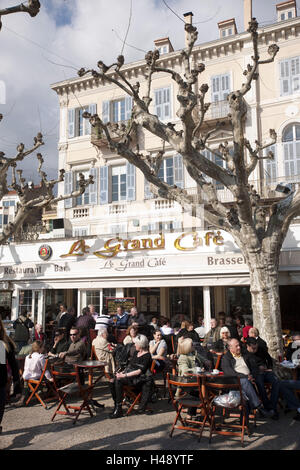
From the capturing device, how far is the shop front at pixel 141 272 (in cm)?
1102

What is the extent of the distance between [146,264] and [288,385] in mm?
6620

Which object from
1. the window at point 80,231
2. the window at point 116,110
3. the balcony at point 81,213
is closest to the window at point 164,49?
the window at point 116,110

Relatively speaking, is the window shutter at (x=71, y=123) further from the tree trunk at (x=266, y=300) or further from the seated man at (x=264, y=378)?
the seated man at (x=264, y=378)

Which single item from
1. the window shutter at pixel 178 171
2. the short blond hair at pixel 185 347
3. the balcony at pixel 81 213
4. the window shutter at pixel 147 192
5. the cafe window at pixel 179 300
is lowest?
the short blond hair at pixel 185 347

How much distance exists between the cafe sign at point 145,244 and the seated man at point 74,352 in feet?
17.1

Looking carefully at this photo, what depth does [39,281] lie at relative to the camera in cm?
1364

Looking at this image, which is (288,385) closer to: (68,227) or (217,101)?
(68,227)

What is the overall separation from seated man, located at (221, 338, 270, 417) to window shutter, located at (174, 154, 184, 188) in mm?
12207

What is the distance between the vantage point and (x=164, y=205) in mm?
17016

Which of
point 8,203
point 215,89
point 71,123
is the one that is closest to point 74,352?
point 215,89

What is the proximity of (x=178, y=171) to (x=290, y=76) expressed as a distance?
20.4 feet

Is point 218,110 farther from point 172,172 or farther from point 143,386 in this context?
point 143,386

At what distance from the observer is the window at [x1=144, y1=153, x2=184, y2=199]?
1736 cm

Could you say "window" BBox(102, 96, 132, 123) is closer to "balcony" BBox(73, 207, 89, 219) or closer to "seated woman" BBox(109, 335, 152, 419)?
"balcony" BBox(73, 207, 89, 219)
